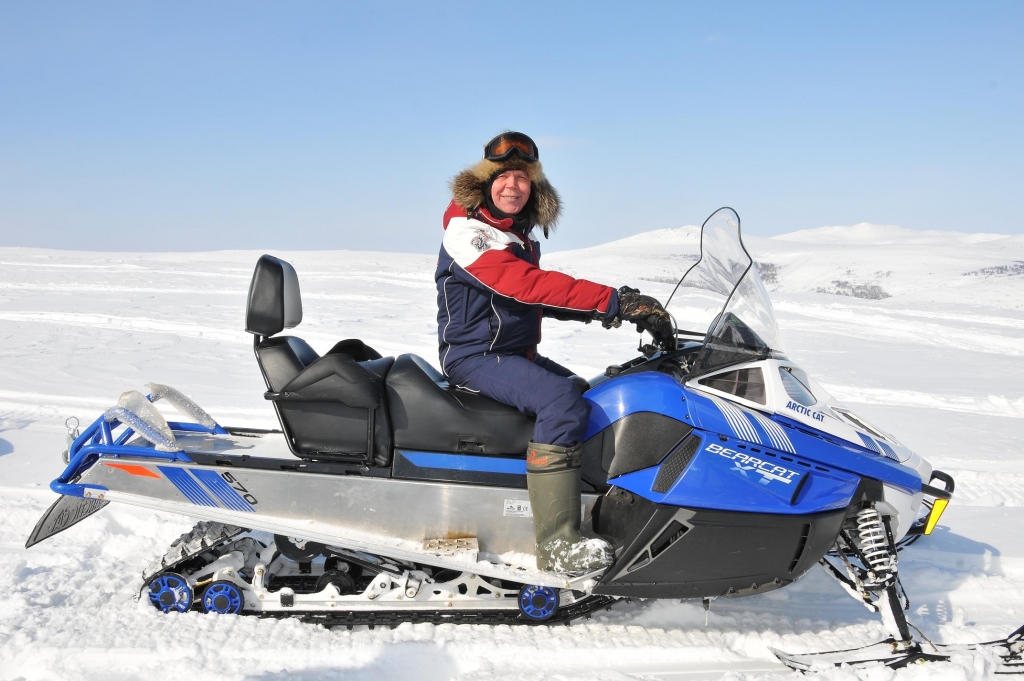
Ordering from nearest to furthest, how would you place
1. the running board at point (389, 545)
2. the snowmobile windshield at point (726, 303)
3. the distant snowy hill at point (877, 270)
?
the running board at point (389, 545) → the snowmobile windshield at point (726, 303) → the distant snowy hill at point (877, 270)

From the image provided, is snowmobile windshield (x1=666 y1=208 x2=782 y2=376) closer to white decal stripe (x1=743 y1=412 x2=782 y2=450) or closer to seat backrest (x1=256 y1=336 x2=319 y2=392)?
white decal stripe (x1=743 y1=412 x2=782 y2=450)

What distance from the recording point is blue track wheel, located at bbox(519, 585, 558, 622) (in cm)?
293

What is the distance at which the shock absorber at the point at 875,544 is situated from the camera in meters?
2.72

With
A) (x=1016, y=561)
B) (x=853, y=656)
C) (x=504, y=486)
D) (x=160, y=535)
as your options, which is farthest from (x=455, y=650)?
(x=1016, y=561)

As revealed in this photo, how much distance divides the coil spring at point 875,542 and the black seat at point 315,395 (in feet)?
6.16

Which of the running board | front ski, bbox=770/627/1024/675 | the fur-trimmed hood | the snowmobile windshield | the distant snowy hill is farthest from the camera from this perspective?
the distant snowy hill

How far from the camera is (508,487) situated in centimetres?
287

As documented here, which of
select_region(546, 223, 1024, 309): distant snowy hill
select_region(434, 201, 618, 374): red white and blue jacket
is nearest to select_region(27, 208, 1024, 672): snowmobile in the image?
select_region(434, 201, 618, 374): red white and blue jacket

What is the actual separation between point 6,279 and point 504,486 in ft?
55.1

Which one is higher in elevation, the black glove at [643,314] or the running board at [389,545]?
the black glove at [643,314]

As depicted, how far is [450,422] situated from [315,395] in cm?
54

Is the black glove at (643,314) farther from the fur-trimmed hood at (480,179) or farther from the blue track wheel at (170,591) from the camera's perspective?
the blue track wheel at (170,591)

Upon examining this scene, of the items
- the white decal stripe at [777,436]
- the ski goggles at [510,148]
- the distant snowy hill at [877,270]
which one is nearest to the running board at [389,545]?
the white decal stripe at [777,436]

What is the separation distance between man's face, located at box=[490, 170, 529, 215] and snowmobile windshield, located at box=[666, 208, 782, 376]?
32.1 inches
